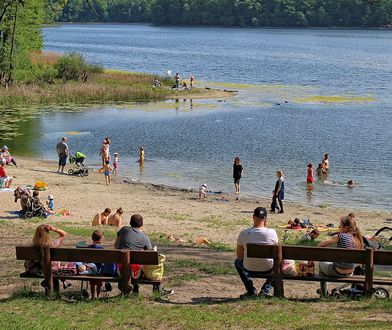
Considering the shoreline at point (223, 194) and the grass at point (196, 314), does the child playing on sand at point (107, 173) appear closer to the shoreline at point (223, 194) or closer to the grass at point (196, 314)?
the shoreline at point (223, 194)

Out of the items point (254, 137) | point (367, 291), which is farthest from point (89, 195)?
point (254, 137)

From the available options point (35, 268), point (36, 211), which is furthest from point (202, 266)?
point (36, 211)

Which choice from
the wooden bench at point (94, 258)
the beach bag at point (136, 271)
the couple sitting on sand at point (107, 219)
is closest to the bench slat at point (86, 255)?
the wooden bench at point (94, 258)

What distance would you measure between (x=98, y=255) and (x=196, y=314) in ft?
5.48

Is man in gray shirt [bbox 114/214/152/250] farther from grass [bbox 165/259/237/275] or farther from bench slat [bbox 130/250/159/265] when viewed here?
grass [bbox 165/259/237/275]

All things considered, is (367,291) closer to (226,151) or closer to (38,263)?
(38,263)

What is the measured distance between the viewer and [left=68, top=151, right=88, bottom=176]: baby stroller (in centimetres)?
3186

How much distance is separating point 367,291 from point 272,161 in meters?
26.5

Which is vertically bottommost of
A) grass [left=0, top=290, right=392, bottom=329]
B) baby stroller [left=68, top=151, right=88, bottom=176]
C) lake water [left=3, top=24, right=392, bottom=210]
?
lake water [left=3, top=24, right=392, bottom=210]

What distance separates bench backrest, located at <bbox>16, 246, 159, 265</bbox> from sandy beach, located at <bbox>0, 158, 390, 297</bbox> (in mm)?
2803

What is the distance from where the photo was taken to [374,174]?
3444cm

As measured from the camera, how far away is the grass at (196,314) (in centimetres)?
966

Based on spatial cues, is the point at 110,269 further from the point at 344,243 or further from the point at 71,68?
the point at 71,68

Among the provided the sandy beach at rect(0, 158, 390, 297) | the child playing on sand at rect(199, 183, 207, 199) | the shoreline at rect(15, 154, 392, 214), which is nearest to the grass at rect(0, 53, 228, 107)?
the shoreline at rect(15, 154, 392, 214)
